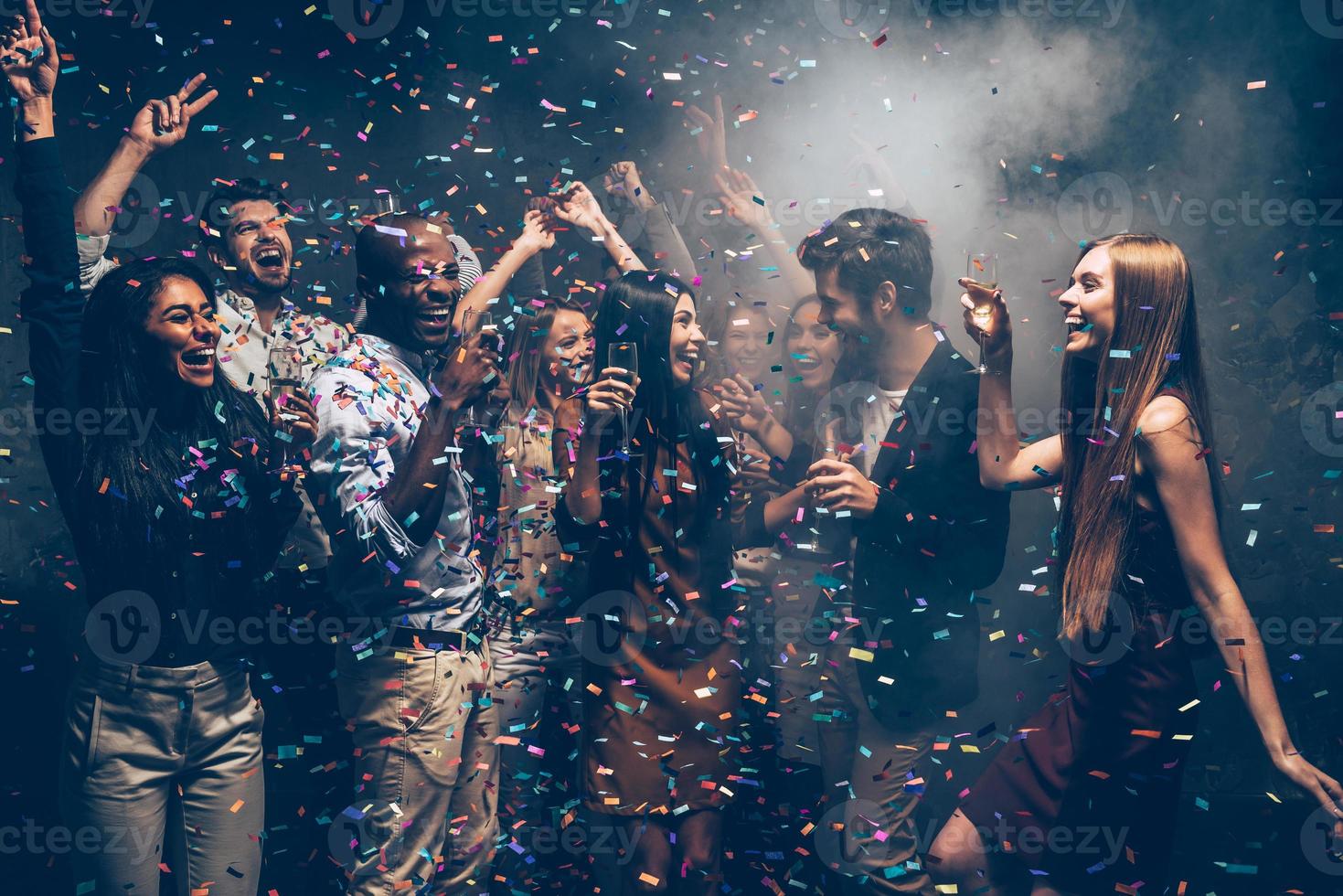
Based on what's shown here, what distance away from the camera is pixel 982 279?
4.21m

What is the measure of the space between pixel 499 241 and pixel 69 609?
2205mm

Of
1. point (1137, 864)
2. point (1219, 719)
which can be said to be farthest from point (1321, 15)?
point (1137, 864)

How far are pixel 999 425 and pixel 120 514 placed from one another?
9.99 feet

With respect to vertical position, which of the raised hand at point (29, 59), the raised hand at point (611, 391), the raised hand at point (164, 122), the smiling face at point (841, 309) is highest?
the raised hand at point (29, 59)

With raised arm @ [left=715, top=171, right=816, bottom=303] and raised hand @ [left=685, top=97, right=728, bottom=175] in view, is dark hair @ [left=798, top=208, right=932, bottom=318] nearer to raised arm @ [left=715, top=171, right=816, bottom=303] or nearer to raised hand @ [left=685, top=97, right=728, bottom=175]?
raised arm @ [left=715, top=171, right=816, bottom=303]

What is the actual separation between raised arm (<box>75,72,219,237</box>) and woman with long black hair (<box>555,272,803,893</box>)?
1.83m

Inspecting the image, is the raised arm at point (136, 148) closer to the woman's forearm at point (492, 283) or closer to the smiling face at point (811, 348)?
the woman's forearm at point (492, 283)

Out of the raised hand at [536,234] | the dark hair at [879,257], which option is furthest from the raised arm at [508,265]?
the dark hair at [879,257]

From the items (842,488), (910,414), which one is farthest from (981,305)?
(842,488)

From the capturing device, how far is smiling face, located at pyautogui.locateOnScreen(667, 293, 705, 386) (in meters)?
3.91

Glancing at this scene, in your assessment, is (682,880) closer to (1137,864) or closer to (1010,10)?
(1137,864)

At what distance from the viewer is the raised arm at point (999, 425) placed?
142 inches

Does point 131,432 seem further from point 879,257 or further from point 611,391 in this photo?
point 879,257

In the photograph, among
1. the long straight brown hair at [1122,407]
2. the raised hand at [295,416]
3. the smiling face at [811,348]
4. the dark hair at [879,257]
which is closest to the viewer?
the long straight brown hair at [1122,407]
